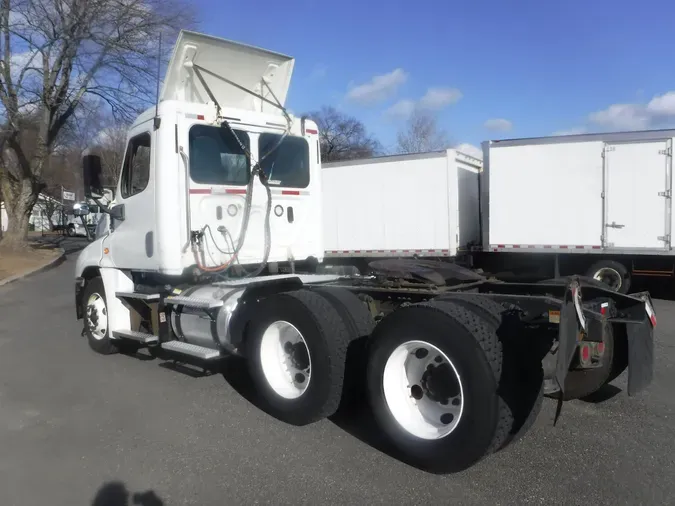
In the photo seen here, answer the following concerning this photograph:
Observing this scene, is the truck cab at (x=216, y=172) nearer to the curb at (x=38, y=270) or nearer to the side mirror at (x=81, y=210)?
the side mirror at (x=81, y=210)

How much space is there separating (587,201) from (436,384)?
31.0ft

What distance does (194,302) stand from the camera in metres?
5.93

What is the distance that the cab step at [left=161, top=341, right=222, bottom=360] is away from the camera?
225 inches

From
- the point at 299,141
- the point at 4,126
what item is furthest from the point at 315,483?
the point at 4,126

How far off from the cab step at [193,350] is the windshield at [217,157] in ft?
5.71

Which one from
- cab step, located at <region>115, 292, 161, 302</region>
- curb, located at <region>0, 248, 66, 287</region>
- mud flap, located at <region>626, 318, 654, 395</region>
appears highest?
cab step, located at <region>115, 292, 161, 302</region>

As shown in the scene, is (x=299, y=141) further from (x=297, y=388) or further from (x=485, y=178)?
(x=485, y=178)

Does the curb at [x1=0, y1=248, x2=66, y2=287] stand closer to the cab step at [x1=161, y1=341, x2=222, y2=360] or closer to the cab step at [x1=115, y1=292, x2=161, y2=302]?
the cab step at [x1=115, y1=292, x2=161, y2=302]

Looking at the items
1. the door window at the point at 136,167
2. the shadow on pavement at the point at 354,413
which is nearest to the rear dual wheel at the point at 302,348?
the shadow on pavement at the point at 354,413

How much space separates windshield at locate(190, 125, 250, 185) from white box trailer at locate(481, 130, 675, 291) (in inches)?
312

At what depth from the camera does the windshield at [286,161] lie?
6770 millimetres

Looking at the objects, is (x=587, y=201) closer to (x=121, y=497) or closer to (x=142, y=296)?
(x=142, y=296)

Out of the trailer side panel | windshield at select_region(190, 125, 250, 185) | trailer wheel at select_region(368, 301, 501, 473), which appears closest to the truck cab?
windshield at select_region(190, 125, 250, 185)

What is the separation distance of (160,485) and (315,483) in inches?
41.6
